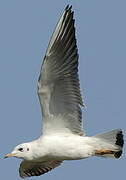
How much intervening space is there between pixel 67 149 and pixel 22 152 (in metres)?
0.83

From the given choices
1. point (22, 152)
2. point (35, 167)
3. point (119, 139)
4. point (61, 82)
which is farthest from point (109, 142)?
point (35, 167)

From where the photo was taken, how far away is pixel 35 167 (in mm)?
13148

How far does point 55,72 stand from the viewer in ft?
38.1

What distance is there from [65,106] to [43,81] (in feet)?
2.14

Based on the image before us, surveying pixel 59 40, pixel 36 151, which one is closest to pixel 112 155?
pixel 36 151

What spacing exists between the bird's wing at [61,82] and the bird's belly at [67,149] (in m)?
0.28

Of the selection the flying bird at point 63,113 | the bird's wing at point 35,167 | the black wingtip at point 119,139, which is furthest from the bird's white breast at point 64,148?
the bird's wing at point 35,167

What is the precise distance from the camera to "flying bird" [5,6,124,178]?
1156cm

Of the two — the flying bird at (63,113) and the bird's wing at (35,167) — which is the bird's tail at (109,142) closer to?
the flying bird at (63,113)

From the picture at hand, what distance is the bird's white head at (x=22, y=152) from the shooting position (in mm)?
11797

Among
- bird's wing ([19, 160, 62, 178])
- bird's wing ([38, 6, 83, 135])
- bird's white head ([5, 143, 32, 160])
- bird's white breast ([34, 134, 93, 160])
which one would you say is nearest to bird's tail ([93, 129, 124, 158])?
bird's white breast ([34, 134, 93, 160])

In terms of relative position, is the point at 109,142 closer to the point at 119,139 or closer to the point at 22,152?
the point at 119,139

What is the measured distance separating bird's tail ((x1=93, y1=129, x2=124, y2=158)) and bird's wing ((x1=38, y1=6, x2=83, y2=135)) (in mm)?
366

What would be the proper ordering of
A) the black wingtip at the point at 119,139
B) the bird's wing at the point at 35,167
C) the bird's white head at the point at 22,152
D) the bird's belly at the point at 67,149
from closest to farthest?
the bird's belly at the point at 67,149, the bird's white head at the point at 22,152, the black wingtip at the point at 119,139, the bird's wing at the point at 35,167
